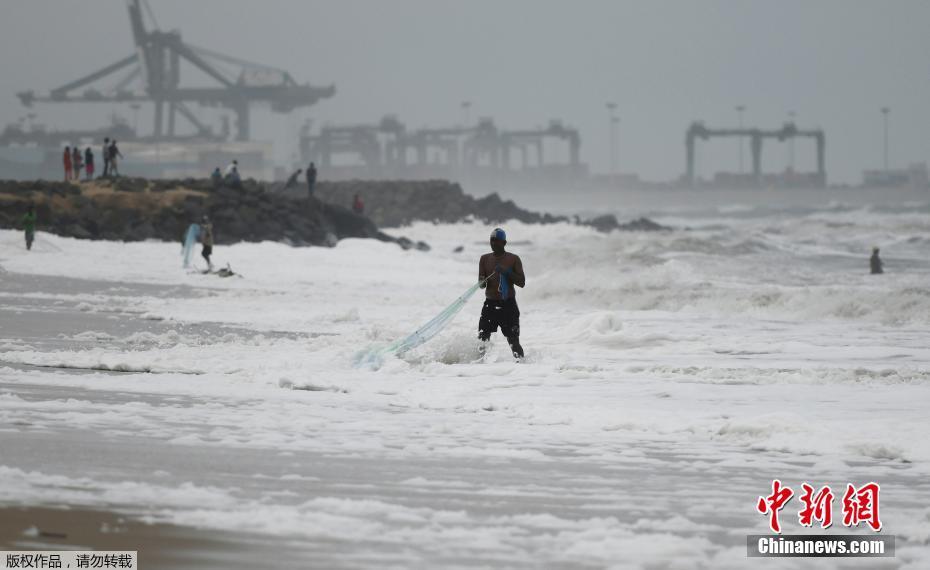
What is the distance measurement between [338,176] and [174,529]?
16957 cm

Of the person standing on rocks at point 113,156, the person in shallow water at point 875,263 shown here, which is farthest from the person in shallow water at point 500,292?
the person standing on rocks at point 113,156

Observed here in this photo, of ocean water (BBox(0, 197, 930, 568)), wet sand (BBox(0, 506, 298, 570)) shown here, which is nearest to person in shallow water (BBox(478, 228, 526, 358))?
ocean water (BBox(0, 197, 930, 568))

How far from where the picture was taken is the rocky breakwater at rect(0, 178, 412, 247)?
104 ft

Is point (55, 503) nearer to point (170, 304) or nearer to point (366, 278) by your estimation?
point (170, 304)

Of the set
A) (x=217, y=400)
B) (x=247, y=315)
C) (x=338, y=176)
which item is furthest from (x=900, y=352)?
(x=338, y=176)

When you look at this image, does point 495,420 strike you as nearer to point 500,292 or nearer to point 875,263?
point 500,292

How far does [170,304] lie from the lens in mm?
16984

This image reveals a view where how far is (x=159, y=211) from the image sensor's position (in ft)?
109

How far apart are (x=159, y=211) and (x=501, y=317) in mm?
24394

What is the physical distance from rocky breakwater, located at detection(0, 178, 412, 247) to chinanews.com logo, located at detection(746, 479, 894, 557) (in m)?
27.5

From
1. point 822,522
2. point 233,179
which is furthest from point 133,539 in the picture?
point 233,179

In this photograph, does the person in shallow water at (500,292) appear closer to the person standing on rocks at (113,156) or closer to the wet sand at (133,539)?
the wet sand at (133,539)

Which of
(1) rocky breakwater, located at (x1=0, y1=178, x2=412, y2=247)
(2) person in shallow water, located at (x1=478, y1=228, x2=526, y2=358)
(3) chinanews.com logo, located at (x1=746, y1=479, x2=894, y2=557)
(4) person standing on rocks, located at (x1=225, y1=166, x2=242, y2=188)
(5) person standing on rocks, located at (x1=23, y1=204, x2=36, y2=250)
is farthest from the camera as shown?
(4) person standing on rocks, located at (x1=225, y1=166, x2=242, y2=188)

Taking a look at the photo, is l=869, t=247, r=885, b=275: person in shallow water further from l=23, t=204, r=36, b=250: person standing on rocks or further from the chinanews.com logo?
the chinanews.com logo
